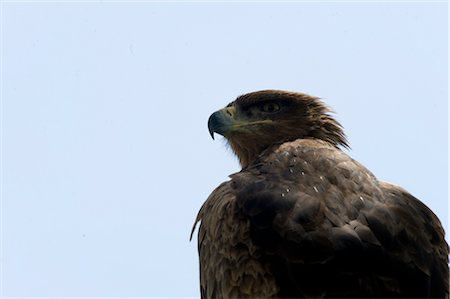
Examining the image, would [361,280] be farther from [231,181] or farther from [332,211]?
[231,181]

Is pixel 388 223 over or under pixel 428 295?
over

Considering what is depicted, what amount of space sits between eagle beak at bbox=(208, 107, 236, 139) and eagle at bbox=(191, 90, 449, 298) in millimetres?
1110

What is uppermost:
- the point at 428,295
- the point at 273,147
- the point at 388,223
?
the point at 273,147

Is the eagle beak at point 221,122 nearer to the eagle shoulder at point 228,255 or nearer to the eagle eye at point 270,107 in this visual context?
the eagle eye at point 270,107

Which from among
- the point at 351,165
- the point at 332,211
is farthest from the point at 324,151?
the point at 332,211

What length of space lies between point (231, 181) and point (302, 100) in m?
2.04

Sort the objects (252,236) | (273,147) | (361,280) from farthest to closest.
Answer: (273,147) < (252,236) < (361,280)

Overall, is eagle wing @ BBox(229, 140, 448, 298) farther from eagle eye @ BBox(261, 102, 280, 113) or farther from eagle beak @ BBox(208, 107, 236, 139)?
eagle eye @ BBox(261, 102, 280, 113)

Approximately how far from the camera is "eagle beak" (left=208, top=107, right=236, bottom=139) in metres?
10.7

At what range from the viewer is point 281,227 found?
8.12 meters

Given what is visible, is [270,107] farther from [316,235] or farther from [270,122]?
[316,235]

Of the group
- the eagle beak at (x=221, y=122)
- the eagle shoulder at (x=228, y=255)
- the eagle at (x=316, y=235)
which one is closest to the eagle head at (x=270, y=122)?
the eagle beak at (x=221, y=122)

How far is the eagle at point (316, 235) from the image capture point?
25.7 feet

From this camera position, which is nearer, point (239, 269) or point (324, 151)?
point (239, 269)
